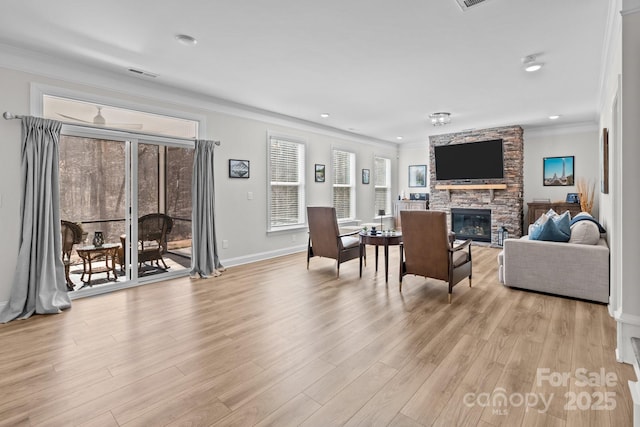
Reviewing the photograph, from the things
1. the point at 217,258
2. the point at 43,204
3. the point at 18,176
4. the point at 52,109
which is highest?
the point at 52,109

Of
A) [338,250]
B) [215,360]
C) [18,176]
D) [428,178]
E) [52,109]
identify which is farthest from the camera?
[428,178]

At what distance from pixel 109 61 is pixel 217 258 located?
9.41 ft

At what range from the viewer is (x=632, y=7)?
2127 millimetres

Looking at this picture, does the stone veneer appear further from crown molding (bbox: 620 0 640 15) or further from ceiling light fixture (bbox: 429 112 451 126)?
crown molding (bbox: 620 0 640 15)

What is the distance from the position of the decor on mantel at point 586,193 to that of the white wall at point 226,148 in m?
4.39

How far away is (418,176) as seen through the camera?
9289 mm

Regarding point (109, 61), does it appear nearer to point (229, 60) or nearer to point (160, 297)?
point (229, 60)

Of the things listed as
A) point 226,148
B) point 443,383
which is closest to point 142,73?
point 226,148

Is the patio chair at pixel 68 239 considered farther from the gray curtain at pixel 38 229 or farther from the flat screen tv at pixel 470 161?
the flat screen tv at pixel 470 161

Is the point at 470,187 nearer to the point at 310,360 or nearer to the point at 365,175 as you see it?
the point at 365,175

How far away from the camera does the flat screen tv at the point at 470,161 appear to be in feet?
23.9

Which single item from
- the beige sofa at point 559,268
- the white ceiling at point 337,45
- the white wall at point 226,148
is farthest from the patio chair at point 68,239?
the beige sofa at point 559,268

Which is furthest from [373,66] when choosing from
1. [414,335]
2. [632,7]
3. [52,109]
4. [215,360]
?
[52,109]

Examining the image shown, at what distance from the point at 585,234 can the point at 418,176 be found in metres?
5.76
